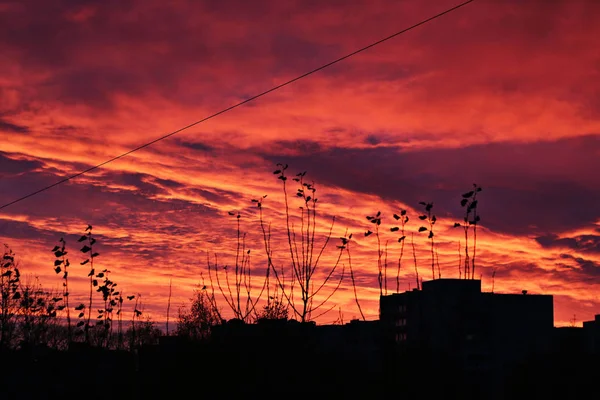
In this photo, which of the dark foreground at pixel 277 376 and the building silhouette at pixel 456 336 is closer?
the dark foreground at pixel 277 376

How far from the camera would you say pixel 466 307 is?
12938 millimetres

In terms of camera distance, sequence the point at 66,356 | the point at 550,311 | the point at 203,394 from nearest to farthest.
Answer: the point at 203,394, the point at 66,356, the point at 550,311

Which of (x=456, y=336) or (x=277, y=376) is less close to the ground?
(x=456, y=336)

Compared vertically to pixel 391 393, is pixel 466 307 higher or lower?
higher

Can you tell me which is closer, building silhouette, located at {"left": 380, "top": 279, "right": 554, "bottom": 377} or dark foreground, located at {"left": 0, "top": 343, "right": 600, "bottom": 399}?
dark foreground, located at {"left": 0, "top": 343, "right": 600, "bottom": 399}

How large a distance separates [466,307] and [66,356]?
424 inches

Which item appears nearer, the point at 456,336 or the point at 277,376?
the point at 456,336

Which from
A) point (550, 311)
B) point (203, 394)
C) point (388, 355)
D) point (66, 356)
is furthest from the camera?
point (550, 311)

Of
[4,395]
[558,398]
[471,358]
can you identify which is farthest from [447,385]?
[4,395]

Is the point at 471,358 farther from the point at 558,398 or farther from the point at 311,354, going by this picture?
the point at 311,354

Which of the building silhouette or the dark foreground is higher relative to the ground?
the building silhouette

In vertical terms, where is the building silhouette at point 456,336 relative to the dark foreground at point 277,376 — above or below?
above

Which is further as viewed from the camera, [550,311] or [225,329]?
[550,311]

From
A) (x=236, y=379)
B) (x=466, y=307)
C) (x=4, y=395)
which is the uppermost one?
(x=466, y=307)
